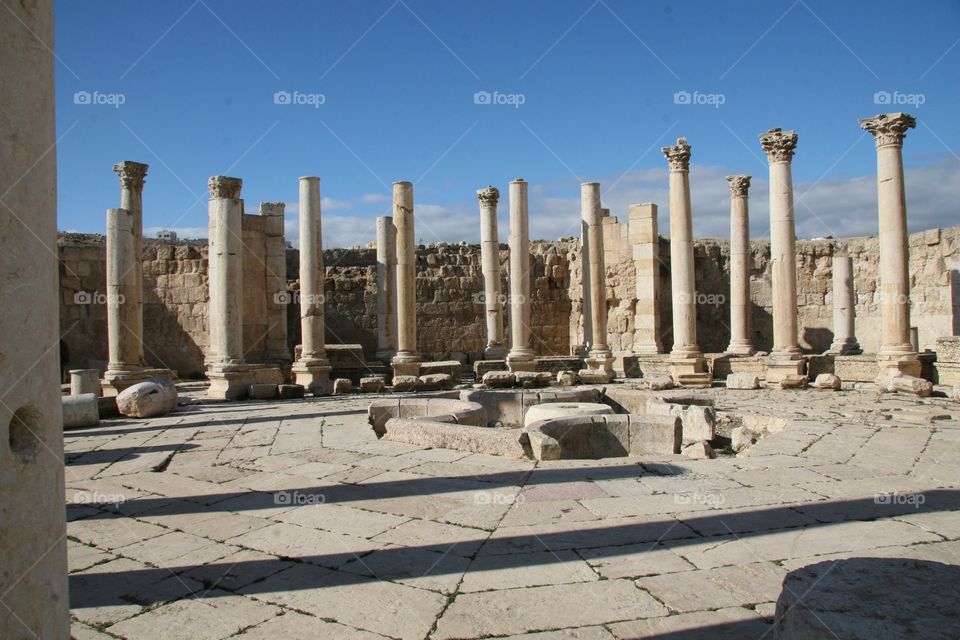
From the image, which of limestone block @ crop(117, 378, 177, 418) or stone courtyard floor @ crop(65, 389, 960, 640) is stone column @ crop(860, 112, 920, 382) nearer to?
stone courtyard floor @ crop(65, 389, 960, 640)

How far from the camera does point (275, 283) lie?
65.5ft

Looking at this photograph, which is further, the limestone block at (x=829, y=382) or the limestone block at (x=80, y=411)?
the limestone block at (x=829, y=382)

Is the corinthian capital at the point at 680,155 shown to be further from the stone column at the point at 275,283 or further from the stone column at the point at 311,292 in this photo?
the stone column at the point at 275,283

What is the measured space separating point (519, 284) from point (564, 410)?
30.8 feet

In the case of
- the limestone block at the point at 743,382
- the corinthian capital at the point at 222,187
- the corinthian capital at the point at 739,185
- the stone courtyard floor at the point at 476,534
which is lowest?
the stone courtyard floor at the point at 476,534

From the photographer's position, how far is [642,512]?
19.4 feet

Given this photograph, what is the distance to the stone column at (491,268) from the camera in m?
21.2

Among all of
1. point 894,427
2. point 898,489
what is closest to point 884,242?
point 894,427

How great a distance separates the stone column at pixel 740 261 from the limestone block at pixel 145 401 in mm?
14777

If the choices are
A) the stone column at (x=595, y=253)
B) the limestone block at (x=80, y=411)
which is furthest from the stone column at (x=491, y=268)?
the limestone block at (x=80, y=411)

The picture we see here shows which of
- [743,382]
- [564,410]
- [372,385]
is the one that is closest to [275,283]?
[372,385]

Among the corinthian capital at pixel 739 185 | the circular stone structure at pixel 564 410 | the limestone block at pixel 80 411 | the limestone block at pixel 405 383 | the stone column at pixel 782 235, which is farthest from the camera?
the corinthian capital at pixel 739 185

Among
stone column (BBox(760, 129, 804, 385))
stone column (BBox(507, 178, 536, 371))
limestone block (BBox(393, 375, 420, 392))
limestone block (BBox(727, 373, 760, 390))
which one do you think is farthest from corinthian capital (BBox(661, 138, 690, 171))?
limestone block (BBox(393, 375, 420, 392))

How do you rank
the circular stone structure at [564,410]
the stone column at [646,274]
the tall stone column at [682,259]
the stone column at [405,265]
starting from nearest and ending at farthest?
the circular stone structure at [564,410] → the tall stone column at [682,259] → the stone column at [405,265] → the stone column at [646,274]
